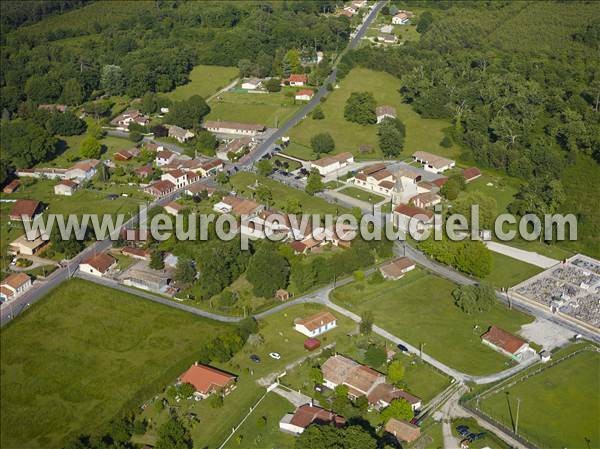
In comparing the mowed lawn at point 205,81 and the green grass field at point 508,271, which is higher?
the mowed lawn at point 205,81

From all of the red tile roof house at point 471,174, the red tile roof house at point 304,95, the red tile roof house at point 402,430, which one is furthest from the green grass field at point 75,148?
the red tile roof house at point 402,430

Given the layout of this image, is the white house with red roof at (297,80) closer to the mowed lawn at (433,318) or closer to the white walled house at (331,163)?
the white walled house at (331,163)

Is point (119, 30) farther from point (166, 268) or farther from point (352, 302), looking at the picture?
point (352, 302)

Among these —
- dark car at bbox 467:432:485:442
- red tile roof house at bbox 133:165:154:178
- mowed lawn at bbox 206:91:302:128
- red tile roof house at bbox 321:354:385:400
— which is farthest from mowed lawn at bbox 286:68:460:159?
dark car at bbox 467:432:485:442

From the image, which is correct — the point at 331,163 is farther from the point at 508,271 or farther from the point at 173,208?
the point at 508,271

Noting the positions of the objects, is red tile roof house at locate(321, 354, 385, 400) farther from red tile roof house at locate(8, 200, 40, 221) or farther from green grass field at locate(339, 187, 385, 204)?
red tile roof house at locate(8, 200, 40, 221)
